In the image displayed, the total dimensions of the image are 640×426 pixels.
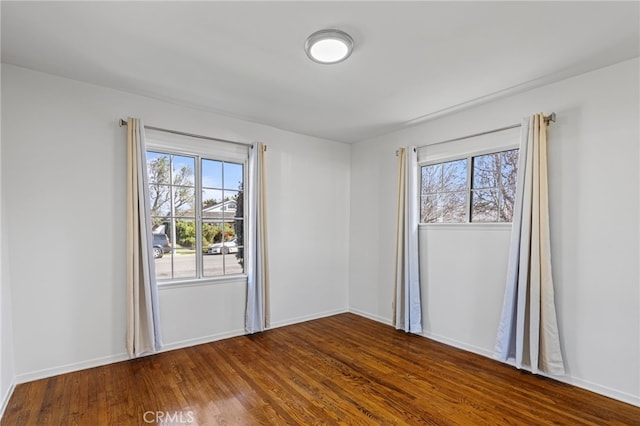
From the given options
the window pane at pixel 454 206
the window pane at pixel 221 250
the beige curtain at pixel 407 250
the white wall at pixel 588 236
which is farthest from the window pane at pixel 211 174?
the white wall at pixel 588 236

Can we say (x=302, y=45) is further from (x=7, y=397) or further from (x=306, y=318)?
(x=306, y=318)

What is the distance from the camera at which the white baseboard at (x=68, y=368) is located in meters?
2.66

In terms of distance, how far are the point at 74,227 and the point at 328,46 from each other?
8.92ft

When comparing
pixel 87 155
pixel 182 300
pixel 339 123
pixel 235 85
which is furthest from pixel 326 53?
pixel 182 300

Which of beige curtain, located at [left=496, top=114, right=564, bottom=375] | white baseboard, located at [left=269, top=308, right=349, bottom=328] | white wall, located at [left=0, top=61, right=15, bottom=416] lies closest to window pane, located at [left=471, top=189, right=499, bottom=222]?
beige curtain, located at [left=496, top=114, right=564, bottom=375]

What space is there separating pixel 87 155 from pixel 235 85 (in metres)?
1.52

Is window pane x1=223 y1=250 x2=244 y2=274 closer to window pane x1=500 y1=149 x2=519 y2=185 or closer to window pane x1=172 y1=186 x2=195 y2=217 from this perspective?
window pane x1=172 y1=186 x2=195 y2=217

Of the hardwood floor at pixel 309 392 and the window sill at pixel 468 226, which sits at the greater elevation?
the window sill at pixel 468 226

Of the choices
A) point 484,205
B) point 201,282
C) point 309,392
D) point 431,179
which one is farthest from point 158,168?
point 484,205

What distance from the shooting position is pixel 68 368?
283 cm

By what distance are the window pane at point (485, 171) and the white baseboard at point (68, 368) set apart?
13.4 feet

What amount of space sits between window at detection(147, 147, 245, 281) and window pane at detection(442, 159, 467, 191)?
2512mm

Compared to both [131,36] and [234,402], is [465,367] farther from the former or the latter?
[131,36]

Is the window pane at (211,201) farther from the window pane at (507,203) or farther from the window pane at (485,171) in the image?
the window pane at (507,203)
